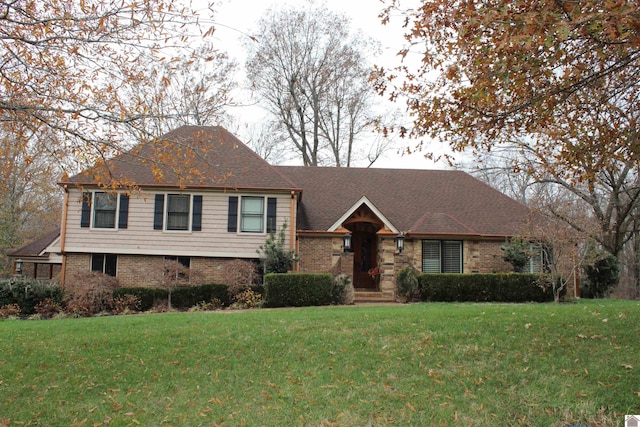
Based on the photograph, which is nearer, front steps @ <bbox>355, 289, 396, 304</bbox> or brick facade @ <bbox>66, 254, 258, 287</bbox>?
front steps @ <bbox>355, 289, 396, 304</bbox>

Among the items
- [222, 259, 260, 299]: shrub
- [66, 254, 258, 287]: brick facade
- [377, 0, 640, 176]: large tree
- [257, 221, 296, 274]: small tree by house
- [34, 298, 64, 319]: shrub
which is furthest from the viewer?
[66, 254, 258, 287]: brick facade

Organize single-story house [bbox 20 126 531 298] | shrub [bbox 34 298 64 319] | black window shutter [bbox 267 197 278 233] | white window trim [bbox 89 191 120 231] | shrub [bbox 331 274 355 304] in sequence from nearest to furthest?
shrub [bbox 34 298 64 319] < shrub [bbox 331 274 355 304] < single-story house [bbox 20 126 531 298] < white window trim [bbox 89 191 120 231] < black window shutter [bbox 267 197 278 233]

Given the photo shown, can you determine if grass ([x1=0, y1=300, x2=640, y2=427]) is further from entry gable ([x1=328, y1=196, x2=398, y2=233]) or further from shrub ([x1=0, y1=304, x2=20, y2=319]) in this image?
entry gable ([x1=328, y1=196, x2=398, y2=233])

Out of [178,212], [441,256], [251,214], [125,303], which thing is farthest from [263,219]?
[441,256]

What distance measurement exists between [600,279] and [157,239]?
61.0ft

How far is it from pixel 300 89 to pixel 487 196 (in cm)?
1519

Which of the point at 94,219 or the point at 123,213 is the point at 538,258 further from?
the point at 94,219

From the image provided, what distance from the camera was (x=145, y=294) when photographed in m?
17.9

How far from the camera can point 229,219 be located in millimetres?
20359

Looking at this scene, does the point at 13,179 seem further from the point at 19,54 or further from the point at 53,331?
the point at 19,54

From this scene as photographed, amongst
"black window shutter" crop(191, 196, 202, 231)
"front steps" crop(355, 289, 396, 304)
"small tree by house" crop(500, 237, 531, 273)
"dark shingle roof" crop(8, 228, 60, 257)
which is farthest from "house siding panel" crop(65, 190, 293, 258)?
"small tree by house" crop(500, 237, 531, 273)

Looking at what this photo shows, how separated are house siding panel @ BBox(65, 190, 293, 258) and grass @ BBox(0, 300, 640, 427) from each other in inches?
338

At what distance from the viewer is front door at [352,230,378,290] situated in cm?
2205

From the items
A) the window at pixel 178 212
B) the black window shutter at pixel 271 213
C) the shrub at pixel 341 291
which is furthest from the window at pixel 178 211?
the shrub at pixel 341 291
